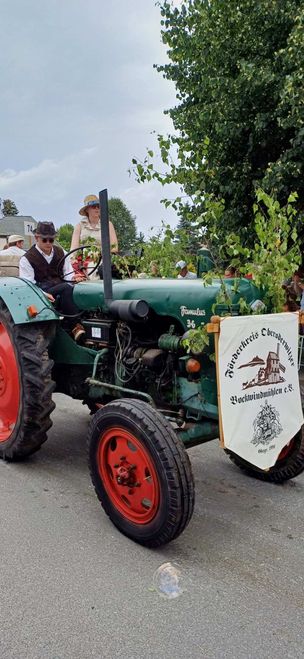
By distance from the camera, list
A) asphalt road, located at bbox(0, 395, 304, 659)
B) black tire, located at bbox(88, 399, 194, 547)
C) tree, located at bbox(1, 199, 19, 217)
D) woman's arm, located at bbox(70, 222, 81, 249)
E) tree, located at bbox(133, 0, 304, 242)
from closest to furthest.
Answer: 1. asphalt road, located at bbox(0, 395, 304, 659)
2. black tire, located at bbox(88, 399, 194, 547)
3. woman's arm, located at bbox(70, 222, 81, 249)
4. tree, located at bbox(133, 0, 304, 242)
5. tree, located at bbox(1, 199, 19, 217)

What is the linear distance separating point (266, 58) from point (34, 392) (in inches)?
259

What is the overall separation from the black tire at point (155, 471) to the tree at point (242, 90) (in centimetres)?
483

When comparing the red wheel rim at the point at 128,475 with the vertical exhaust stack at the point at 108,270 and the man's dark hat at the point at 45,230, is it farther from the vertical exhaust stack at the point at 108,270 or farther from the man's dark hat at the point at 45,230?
the man's dark hat at the point at 45,230

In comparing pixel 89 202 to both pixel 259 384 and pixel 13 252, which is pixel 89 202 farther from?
pixel 259 384

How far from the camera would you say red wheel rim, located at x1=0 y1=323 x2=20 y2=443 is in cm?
368

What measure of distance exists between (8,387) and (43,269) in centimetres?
108

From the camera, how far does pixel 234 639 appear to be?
2033 millimetres

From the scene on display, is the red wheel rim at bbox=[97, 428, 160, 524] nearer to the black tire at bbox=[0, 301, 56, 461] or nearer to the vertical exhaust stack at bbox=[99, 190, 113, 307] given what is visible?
the black tire at bbox=[0, 301, 56, 461]

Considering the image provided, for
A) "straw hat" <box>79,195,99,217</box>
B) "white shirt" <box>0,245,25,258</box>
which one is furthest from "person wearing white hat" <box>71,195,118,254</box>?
"white shirt" <box>0,245,25,258</box>

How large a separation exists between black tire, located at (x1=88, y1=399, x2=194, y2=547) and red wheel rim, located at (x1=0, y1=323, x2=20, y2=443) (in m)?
1.03

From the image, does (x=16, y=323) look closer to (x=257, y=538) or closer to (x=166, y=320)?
(x=166, y=320)

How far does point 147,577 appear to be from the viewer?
2457 mm

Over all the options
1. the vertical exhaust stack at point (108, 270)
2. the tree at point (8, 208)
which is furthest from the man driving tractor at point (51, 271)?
the tree at point (8, 208)

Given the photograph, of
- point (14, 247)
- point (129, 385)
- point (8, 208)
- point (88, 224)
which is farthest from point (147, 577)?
point (8, 208)
